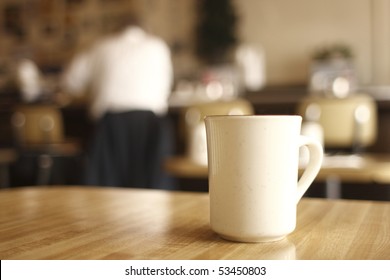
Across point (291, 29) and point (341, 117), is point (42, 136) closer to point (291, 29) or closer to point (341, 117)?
point (341, 117)

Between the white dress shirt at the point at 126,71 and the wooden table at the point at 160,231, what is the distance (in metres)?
2.27

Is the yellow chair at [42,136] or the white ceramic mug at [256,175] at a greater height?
the white ceramic mug at [256,175]

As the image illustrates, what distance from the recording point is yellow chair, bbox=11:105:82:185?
3.91 metres

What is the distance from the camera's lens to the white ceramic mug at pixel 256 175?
1.89 feet

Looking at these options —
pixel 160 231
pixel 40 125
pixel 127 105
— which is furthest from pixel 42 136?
pixel 160 231

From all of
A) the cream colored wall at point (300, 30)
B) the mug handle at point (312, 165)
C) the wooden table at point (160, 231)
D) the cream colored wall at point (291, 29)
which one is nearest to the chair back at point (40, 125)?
the cream colored wall at point (291, 29)

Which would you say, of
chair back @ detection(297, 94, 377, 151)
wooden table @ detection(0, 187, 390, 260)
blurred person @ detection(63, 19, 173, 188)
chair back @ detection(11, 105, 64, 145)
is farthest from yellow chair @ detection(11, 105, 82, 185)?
wooden table @ detection(0, 187, 390, 260)

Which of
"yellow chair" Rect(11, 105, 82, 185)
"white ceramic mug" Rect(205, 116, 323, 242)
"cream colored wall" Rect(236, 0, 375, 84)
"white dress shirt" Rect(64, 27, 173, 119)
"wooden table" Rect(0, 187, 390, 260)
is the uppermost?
"cream colored wall" Rect(236, 0, 375, 84)

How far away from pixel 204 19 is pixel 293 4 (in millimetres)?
977

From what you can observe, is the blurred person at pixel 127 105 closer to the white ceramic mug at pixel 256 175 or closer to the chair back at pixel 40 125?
the chair back at pixel 40 125

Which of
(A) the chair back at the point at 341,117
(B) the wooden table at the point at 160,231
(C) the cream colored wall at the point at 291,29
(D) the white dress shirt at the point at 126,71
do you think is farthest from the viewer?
(C) the cream colored wall at the point at 291,29

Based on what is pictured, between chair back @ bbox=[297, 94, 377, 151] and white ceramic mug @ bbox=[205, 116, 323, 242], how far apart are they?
8.14 feet

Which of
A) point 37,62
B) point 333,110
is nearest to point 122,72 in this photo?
point 333,110

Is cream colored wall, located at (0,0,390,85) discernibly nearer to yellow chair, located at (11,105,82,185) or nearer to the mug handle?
yellow chair, located at (11,105,82,185)
